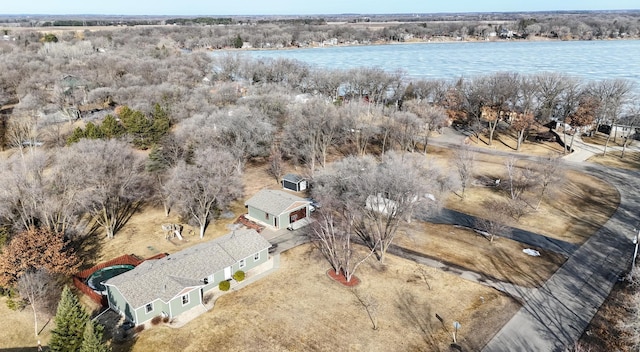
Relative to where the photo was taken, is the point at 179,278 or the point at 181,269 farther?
the point at 181,269

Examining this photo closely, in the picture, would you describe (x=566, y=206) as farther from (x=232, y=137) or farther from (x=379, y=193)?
(x=232, y=137)

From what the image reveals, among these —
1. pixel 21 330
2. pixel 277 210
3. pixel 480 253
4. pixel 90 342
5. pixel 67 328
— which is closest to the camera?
pixel 90 342

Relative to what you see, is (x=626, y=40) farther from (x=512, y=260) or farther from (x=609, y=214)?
(x=512, y=260)

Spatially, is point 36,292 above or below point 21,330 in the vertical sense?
above

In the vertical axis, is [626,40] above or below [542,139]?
above

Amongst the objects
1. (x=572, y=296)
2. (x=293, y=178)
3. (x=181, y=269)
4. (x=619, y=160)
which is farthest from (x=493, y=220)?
(x=619, y=160)

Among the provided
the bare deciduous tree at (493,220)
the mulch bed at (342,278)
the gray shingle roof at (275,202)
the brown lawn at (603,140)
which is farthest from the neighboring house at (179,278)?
the brown lawn at (603,140)

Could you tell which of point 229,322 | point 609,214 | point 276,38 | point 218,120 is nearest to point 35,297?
point 229,322
